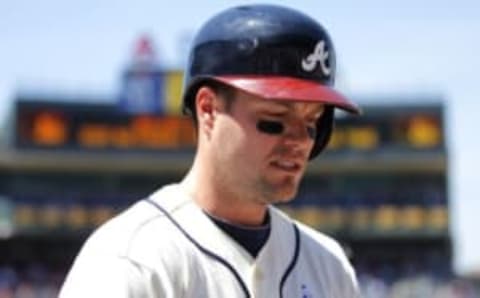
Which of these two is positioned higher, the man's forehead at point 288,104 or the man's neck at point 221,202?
the man's forehead at point 288,104

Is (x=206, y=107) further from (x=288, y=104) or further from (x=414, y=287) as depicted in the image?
(x=414, y=287)

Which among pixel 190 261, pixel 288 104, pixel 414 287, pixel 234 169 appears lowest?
pixel 414 287

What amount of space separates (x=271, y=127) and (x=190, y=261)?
0.89 ft

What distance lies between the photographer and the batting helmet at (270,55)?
212 centimetres

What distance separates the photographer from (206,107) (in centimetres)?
219

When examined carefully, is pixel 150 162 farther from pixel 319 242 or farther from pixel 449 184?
pixel 319 242

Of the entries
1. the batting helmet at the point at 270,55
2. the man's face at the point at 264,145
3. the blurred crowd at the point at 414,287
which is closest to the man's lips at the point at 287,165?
the man's face at the point at 264,145

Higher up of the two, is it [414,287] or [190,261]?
[190,261]

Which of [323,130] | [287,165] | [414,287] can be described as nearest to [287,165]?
[287,165]

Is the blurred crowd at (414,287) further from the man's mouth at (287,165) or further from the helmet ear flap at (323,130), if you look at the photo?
the man's mouth at (287,165)

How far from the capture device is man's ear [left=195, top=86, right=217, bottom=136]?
2178 mm

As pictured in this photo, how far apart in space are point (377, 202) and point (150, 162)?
587 cm

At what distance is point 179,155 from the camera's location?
97.7 feet

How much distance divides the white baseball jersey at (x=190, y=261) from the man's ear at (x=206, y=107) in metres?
0.13
